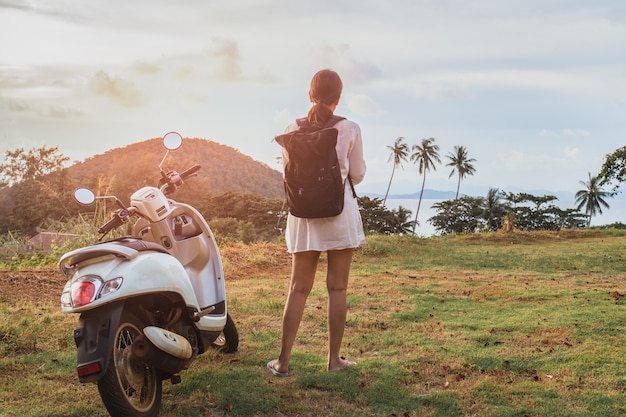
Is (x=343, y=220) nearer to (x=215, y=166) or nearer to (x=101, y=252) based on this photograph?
(x=101, y=252)

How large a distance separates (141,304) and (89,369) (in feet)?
1.64

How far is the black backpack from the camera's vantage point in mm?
3633

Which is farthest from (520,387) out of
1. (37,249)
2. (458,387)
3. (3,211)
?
(3,211)

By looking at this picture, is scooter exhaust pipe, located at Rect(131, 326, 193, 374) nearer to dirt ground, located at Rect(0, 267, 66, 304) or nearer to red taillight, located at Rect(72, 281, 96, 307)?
red taillight, located at Rect(72, 281, 96, 307)

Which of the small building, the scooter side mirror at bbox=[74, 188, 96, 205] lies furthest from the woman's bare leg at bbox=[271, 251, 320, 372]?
the small building

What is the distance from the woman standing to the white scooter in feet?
1.67

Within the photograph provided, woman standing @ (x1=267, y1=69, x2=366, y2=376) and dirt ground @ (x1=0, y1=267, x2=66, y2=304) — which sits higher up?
woman standing @ (x1=267, y1=69, x2=366, y2=376)

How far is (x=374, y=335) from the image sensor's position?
17.1 ft

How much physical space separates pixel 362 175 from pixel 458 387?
4.54ft

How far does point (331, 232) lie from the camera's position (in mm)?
3760

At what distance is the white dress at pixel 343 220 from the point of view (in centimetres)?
375

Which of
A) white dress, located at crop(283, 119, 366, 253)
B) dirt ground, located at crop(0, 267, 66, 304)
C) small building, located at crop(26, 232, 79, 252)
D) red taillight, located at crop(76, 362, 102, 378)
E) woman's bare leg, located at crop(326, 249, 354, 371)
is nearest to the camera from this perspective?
red taillight, located at crop(76, 362, 102, 378)

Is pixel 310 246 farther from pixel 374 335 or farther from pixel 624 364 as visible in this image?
pixel 624 364

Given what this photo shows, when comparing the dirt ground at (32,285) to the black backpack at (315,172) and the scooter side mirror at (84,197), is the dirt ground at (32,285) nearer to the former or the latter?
the scooter side mirror at (84,197)
